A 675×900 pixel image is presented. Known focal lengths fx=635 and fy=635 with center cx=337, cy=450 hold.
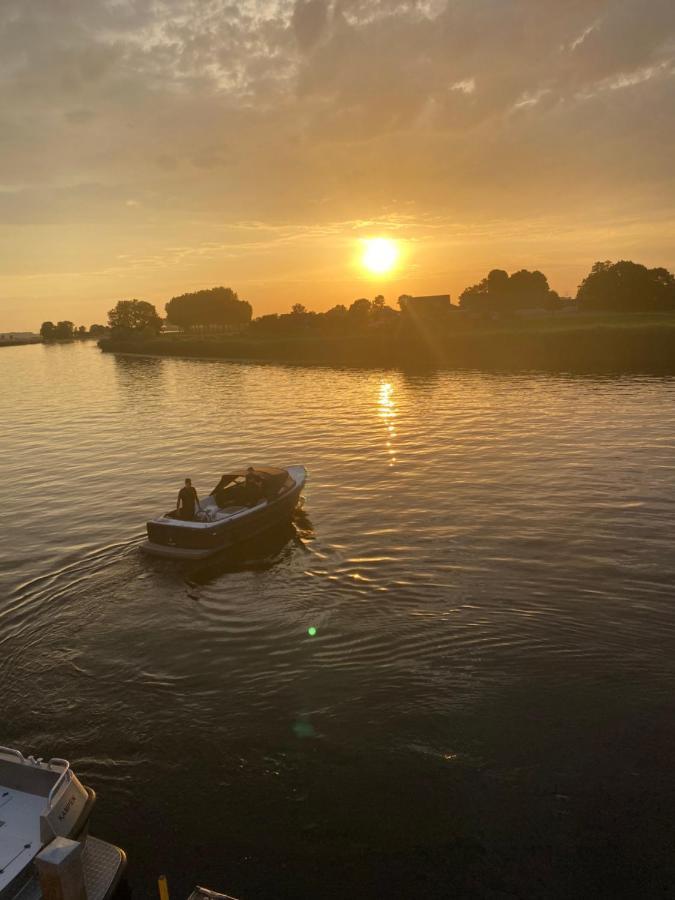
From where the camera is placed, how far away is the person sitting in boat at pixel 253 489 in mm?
25984

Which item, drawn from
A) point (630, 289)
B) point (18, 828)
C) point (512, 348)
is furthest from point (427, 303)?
point (18, 828)

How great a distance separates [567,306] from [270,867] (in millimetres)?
184011

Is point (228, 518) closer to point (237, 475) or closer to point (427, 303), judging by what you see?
point (237, 475)

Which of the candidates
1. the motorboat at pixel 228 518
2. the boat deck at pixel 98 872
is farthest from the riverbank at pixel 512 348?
the boat deck at pixel 98 872

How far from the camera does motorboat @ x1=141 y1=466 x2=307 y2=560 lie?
906 inches

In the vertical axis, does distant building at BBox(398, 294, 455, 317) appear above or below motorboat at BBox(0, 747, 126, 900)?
above

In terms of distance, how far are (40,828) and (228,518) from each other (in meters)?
14.9

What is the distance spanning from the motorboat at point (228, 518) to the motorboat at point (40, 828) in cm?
1252

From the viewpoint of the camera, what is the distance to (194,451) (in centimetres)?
4609

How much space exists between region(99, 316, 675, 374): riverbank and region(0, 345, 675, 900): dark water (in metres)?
59.1

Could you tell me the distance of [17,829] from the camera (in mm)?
9648

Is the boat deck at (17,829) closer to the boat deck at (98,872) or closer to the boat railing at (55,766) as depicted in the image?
the boat deck at (98,872)

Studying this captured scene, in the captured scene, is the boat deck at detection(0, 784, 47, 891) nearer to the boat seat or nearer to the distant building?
the boat seat

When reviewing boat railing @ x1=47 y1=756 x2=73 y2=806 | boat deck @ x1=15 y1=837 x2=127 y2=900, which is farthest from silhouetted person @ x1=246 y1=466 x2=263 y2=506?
boat deck @ x1=15 y1=837 x2=127 y2=900
